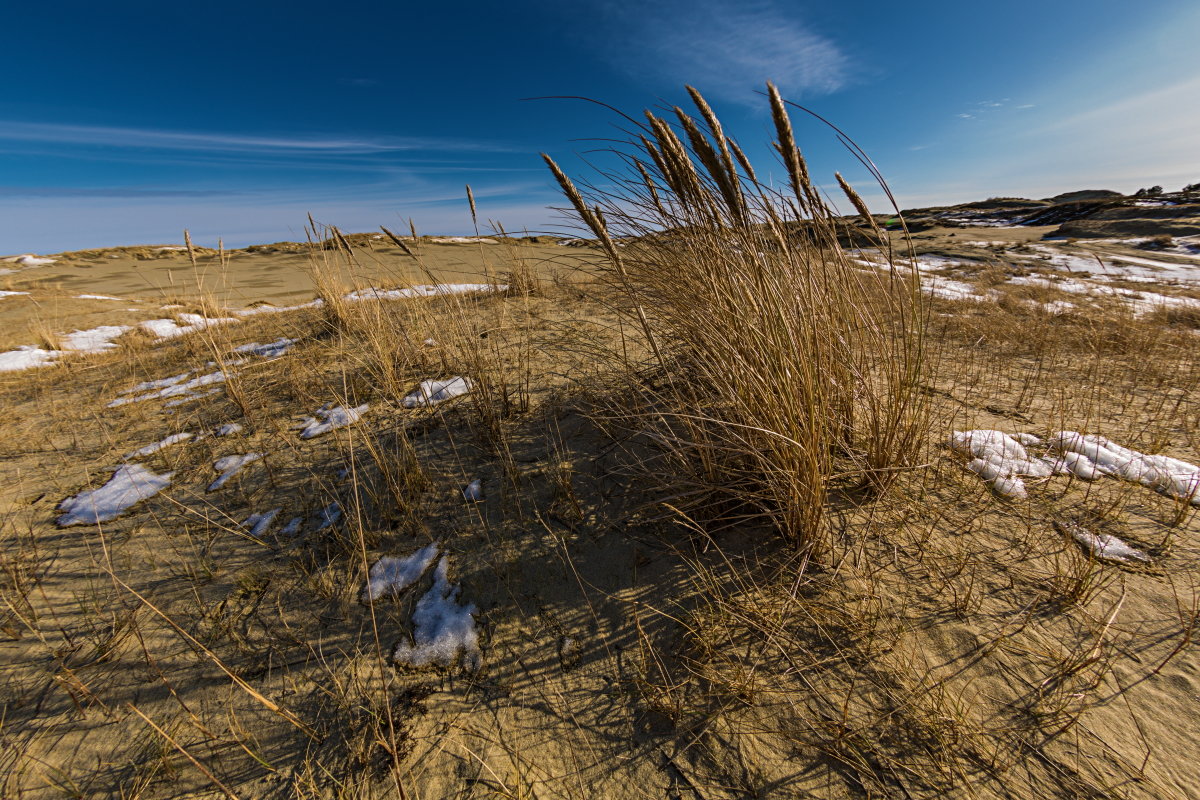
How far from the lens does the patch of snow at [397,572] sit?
53.4 inches

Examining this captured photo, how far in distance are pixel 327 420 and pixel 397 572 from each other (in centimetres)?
128

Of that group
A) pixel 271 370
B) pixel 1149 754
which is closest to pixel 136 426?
pixel 271 370

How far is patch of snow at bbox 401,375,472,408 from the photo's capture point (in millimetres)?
2254

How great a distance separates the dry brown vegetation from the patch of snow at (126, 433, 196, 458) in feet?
0.90

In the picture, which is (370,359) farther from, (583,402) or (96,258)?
(96,258)

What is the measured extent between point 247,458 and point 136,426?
121 centimetres

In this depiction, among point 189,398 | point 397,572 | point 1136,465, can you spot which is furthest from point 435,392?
point 1136,465

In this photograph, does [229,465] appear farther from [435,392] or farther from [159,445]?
[435,392]

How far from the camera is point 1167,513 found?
4.28ft

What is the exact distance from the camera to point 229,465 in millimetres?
2023

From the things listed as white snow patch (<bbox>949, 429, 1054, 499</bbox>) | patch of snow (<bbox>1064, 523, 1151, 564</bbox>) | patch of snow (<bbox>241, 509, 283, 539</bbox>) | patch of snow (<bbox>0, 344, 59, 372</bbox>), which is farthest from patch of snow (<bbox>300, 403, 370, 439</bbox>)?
patch of snow (<bbox>0, 344, 59, 372</bbox>)

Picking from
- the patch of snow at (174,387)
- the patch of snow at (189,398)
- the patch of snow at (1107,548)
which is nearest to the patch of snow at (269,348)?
the patch of snow at (174,387)

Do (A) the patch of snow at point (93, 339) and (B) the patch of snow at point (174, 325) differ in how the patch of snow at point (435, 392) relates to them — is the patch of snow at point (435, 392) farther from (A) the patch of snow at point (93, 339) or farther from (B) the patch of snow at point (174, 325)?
(A) the patch of snow at point (93, 339)

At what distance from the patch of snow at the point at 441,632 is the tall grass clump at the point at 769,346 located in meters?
0.72
